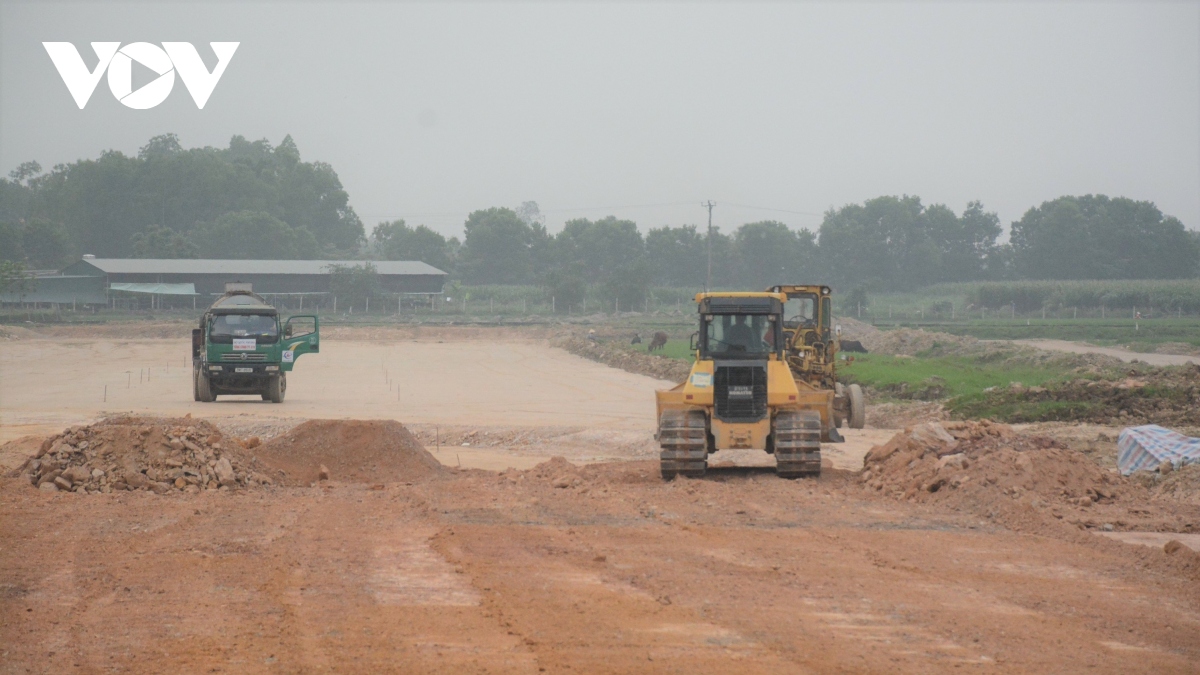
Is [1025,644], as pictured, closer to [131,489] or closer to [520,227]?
[131,489]

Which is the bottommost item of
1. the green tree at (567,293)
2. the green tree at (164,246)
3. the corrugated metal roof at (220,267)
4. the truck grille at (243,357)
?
the truck grille at (243,357)

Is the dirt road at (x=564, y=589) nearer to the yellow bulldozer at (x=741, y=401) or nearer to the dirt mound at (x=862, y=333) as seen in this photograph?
the yellow bulldozer at (x=741, y=401)

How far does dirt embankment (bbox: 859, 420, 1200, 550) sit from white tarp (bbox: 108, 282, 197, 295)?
250 feet

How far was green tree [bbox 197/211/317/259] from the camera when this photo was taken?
114312mm

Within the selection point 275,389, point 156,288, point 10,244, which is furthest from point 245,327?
point 10,244

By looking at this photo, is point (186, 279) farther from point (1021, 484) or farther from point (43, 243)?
point (1021, 484)

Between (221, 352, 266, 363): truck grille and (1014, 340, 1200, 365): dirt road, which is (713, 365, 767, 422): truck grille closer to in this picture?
(221, 352, 266, 363): truck grille

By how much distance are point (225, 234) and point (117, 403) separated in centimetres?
8929

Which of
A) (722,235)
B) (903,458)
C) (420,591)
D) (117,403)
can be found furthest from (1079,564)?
(722,235)

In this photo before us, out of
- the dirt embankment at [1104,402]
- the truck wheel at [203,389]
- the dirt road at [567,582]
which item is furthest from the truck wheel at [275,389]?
the dirt embankment at [1104,402]

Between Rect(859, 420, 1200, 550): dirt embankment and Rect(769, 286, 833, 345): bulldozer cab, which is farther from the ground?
Rect(769, 286, 833, 345): bulldozer cab

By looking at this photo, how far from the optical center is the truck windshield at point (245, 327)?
96.5ft

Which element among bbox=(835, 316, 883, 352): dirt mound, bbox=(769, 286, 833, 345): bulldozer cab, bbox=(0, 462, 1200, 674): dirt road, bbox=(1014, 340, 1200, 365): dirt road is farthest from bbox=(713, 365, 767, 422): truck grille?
bbox=(835, 316, 883, 352): dirt mound

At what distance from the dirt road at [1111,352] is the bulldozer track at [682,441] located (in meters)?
30.4
